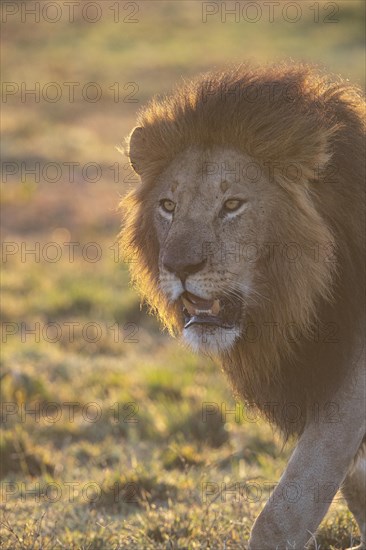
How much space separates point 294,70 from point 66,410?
4091 millimetres

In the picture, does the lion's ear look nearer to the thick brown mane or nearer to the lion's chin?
the thick brown mane

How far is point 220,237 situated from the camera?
409 cm

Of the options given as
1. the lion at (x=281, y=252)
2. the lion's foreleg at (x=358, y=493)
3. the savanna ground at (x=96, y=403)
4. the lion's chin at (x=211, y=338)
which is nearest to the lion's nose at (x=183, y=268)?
the lion at (x=281, y=252)

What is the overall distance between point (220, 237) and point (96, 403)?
13.5ft

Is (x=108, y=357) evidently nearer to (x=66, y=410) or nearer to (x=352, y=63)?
(x=66, y=410)

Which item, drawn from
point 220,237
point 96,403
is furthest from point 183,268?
point 96,403

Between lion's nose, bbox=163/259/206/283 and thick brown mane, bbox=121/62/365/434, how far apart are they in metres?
0.31

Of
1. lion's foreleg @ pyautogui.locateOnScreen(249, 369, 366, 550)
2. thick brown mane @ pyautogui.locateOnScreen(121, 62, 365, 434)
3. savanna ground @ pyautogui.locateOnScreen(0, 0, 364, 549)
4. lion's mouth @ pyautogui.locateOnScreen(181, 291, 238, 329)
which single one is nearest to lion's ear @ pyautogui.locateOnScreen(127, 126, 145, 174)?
thick brown mane @ pyautogui.locateOnScreen(121, 62, 365, 434)

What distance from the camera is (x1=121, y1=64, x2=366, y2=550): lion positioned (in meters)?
4.06

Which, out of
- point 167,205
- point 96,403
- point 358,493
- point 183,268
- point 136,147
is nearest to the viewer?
point 183,268

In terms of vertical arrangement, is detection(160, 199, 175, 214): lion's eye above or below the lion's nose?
above

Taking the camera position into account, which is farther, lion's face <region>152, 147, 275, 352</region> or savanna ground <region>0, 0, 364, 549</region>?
savanna ground <region>0, 0, 364, 549</region>

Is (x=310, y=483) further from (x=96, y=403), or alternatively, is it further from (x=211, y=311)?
(x=96, y=403)

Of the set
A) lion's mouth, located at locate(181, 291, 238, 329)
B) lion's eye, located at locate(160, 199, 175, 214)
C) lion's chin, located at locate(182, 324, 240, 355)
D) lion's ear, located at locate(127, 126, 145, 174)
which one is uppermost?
lion's ear, located at locate(127, 126, 145, 174)
